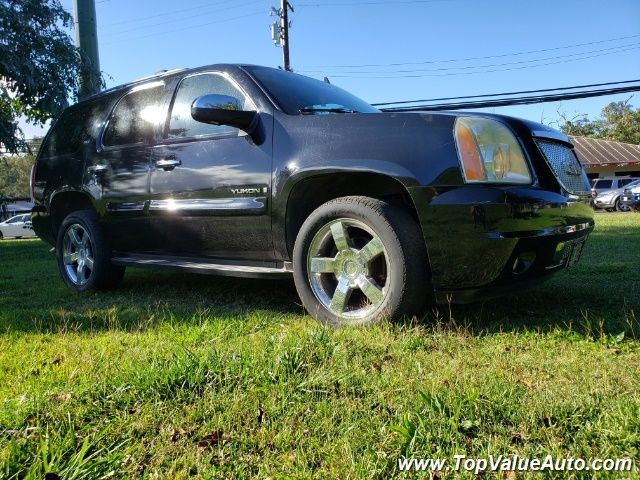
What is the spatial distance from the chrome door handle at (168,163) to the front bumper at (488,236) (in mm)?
1904

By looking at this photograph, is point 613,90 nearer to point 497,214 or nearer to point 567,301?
point 567,301

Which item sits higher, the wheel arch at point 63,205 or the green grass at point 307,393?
the wheel arch at point 63,205

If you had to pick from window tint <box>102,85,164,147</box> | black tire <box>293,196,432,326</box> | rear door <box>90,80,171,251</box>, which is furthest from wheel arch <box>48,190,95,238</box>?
black tire <box>293,196,432,326</box>

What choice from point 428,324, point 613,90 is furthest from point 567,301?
point 613,90

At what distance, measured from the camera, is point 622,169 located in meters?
37.7

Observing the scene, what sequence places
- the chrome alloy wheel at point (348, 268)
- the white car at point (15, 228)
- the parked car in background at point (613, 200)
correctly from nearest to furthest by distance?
the chrome alloy wheel at point (348, 268)
the parked car in background at point (613, 200)
the white car at point (15, 228)

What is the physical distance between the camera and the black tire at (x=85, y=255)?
4.60m

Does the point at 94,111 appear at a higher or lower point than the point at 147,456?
higher

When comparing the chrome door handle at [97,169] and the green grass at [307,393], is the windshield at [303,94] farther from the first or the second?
the chrome door handle at [97,169]

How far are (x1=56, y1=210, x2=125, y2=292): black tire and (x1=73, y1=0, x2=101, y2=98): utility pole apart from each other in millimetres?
6457

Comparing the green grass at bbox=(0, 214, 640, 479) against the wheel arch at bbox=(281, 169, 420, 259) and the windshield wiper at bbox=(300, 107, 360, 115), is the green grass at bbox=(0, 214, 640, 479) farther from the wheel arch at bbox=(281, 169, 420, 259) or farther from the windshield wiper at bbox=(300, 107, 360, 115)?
the windshield wiper at bbox=(300, 107, 360, 115)

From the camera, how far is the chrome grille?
3.06 m

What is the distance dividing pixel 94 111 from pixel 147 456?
4.07 metres

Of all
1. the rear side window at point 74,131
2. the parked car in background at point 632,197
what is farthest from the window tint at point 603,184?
the rear side window at point 74,131
